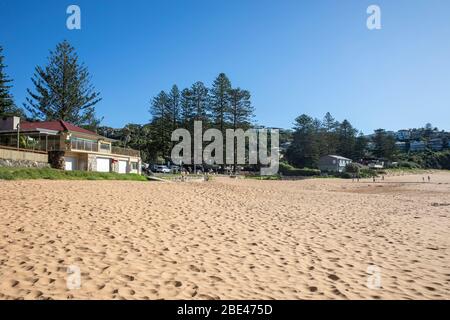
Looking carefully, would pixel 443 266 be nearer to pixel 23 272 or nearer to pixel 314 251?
pixel 314 251

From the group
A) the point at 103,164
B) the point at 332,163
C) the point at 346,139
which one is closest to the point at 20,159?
the point at 103,164

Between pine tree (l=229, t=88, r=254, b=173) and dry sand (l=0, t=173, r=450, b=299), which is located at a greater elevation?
pine tree (l=229, t=88, r=254, b=173)

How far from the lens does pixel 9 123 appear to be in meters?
27.4

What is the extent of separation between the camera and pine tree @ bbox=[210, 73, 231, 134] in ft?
179

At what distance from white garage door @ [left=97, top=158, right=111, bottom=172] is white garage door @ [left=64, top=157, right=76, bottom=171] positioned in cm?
301

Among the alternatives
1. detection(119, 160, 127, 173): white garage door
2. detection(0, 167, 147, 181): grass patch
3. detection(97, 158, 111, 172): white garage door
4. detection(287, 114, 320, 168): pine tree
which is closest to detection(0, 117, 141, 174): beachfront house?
detection(97, 158, 111, 172): white garage door

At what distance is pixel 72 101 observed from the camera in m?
36.6

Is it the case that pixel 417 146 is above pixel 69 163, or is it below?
above

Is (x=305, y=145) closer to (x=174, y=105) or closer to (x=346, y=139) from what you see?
(x=346, y=139)

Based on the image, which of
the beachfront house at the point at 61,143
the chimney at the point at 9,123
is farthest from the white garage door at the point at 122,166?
the chimney at the point at 9,123

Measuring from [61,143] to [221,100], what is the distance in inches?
1312

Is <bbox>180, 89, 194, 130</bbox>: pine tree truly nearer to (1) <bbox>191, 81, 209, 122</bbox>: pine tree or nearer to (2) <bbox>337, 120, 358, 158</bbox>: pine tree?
(1) <bbox>191, 81, 209, 122</bbox>: pine tree

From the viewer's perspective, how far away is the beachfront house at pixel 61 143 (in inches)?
978

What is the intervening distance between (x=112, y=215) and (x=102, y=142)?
24.8 meters
